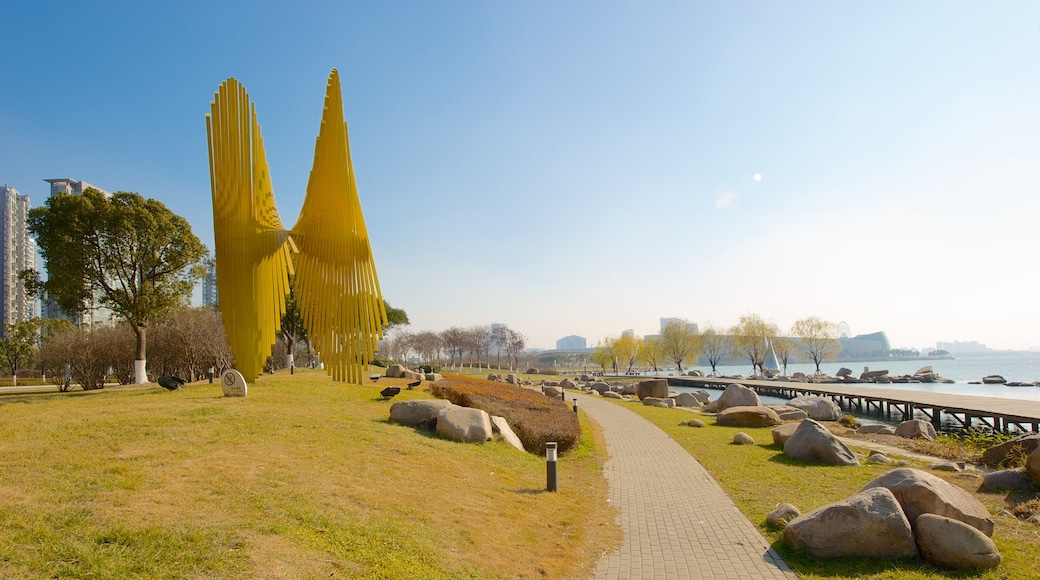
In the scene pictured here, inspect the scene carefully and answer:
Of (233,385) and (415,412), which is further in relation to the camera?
(233,385)

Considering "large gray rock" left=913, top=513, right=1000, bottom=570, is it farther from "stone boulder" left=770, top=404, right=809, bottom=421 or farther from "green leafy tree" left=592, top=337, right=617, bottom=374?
"green leafy tree" left=592, top=337, right=617, bottom=374

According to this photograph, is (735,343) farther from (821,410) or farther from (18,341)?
(18,341)

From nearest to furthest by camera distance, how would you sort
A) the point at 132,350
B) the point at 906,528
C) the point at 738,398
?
1. the point at 906,528
2. the point at 738,398
3. the point at 132,350

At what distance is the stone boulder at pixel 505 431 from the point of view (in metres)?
13.6

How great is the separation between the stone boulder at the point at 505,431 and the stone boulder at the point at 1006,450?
36.7ft

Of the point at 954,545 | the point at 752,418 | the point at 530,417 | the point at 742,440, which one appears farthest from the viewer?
the point at 752,418

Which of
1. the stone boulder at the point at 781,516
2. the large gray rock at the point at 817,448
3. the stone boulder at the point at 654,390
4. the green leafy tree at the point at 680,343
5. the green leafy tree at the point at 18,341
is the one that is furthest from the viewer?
the green leafy tree at the point at 680,343

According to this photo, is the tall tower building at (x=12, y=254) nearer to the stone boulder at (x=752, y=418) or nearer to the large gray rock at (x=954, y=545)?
the stone boulder at (x=752, y=418)

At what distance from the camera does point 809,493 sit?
1013 centimetres

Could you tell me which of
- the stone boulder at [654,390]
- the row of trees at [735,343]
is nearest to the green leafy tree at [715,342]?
the row of trees at [735,343]

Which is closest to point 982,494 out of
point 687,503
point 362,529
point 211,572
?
point 687,503

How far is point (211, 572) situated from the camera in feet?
15.0

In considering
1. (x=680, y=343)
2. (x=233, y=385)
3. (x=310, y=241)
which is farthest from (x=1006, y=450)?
(x=680, y=343)

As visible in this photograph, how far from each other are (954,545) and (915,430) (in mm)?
15180
